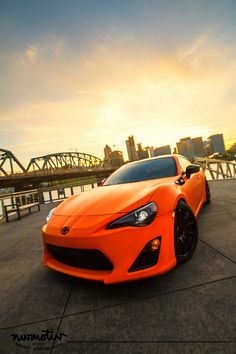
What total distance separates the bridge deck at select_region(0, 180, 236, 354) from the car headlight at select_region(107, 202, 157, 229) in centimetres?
64

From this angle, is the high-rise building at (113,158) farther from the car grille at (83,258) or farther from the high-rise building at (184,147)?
the car grille at (83,258)

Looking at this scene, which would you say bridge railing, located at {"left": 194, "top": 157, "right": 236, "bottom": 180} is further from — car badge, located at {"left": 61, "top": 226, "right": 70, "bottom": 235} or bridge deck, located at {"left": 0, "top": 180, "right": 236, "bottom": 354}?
car badge, located at {"left": 61, "top": 226, "right": 70, "bottom": 235}

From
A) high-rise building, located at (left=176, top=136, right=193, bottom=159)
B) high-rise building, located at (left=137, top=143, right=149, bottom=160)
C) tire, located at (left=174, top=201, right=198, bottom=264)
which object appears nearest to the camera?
tire, located at (left=174, top=201, right=198, bottom=264)

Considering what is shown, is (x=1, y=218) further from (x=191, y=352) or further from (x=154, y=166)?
(x=191, y=352)

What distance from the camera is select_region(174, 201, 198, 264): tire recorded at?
2321 mm

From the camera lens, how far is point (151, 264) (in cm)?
194

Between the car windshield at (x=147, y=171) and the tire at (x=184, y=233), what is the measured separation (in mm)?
880

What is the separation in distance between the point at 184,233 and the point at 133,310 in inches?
42.2

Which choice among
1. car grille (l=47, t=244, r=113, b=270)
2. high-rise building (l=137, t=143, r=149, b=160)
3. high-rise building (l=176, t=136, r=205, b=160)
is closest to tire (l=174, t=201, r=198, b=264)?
car grille (l=47, t=244, r=113, b=270)

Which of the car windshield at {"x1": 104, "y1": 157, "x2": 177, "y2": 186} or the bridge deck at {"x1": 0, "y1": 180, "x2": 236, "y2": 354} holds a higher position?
the car windshield at {"x1": 104, "y1": 157, "x2": 177, "y2": 186}

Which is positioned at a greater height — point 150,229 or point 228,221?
point 150,229

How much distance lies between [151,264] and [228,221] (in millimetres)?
2425

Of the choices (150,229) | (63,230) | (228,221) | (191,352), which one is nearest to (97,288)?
(63,230)

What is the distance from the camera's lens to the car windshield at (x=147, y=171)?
3498 mm
